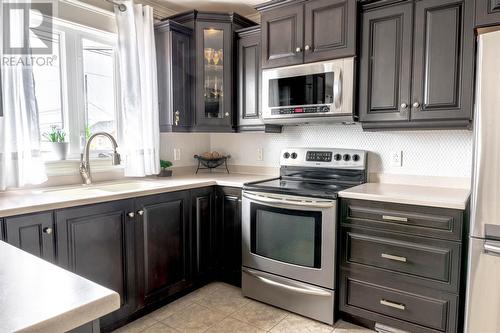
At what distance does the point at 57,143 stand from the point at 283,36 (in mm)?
1879

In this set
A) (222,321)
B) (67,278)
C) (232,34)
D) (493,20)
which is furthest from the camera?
(232,34)

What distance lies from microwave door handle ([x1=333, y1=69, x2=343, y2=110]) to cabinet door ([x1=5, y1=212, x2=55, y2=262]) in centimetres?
192

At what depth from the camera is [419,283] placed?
2006 millimetres

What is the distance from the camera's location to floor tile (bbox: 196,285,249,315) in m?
2.51

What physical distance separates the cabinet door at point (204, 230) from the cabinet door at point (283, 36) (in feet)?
3.84

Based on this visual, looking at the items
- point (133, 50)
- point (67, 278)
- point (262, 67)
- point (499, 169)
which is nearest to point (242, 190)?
point (262, 67)

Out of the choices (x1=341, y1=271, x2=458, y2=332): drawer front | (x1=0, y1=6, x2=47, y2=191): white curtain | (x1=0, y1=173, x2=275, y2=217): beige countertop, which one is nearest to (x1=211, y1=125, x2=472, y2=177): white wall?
(x1=0, y1=173, x2=275, y2=217): beige countertop

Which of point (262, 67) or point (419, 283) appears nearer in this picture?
point (419, 283)

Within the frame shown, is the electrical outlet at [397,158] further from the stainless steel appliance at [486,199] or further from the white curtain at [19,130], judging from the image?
the white curtain at [19,130]

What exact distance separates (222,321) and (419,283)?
50.7 inches

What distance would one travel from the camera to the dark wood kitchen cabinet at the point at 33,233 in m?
1.70

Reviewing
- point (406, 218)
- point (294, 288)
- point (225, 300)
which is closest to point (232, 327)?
point (225, 300)

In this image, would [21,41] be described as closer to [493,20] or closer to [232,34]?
[232,34]

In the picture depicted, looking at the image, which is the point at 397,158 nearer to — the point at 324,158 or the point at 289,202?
the point at 324,158
